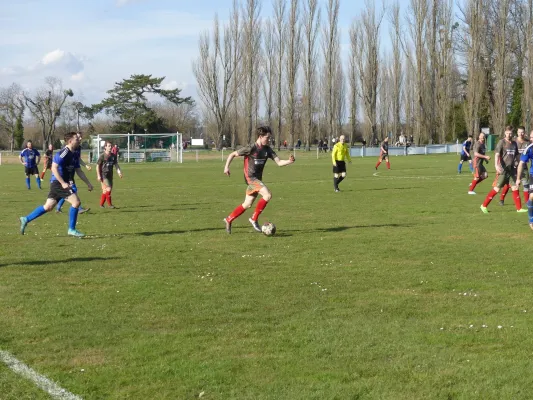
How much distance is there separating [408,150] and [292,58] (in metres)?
16.4

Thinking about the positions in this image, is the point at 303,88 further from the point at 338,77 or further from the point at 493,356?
the point at 493,356

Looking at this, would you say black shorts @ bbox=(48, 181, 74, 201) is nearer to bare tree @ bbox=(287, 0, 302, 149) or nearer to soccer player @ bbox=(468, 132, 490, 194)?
soccer player @ bbox=(468, 132, 490, 194)

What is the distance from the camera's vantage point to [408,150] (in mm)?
69875

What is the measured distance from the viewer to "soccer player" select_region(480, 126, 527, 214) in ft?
56.0

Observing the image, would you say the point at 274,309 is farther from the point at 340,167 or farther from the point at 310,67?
the point at 310,67

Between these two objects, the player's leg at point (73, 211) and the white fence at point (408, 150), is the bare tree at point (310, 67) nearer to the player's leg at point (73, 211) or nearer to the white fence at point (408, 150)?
the white fence at point (408, 150)

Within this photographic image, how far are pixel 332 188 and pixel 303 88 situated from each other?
54.5 m

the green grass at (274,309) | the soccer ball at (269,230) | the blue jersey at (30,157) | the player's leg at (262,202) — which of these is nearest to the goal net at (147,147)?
the blue jersey at (30,157)

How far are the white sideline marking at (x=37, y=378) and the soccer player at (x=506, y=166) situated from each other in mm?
13083

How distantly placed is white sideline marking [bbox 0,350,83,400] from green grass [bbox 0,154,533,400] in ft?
0.21

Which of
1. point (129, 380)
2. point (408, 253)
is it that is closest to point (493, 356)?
point (129, 380)

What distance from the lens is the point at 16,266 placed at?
34.8 ft

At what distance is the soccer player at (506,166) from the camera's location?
1706cm

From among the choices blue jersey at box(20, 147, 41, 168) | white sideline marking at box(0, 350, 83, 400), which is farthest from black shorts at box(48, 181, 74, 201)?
blue jersey at box(20, 147, 41, 168)
